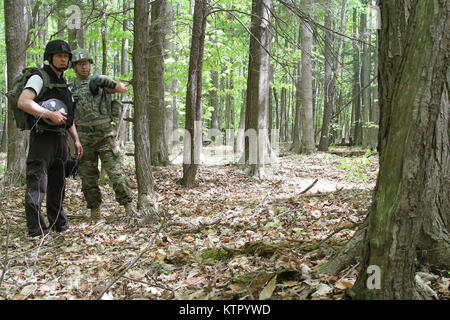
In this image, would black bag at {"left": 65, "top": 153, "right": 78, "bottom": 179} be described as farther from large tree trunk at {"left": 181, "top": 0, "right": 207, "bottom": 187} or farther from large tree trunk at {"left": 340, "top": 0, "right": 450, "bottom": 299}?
large tree trunk at {"left": 340, "top": 0, "right": 450, "bottom": 299}

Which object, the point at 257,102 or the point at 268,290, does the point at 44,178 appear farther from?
the point at 257,102

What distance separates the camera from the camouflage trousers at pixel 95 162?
4980 millimetres

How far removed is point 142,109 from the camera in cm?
488

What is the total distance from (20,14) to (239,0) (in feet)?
23.6

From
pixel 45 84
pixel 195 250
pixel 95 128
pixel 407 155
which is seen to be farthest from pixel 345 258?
pixel 45 84

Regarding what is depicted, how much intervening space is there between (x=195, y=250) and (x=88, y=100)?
8.88 feet

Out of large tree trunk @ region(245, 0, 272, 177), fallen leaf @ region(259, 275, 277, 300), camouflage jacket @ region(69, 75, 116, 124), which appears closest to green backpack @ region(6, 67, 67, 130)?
camouflage jacket @ region(69, 75, 116, 124)

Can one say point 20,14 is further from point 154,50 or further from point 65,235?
point 65,235

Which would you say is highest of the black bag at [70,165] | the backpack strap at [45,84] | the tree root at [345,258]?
the backpack strap at [45,84]

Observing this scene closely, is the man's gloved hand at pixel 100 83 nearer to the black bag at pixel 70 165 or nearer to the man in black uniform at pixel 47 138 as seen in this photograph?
the man in black uniform at pixel 47 138

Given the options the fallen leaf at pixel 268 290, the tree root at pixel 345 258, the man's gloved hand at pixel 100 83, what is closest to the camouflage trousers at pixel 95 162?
the man's gloved hand at pixel 100 83

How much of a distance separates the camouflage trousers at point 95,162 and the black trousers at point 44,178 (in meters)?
0.40

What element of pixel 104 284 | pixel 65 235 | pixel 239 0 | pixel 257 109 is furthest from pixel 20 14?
pixel 239 0
